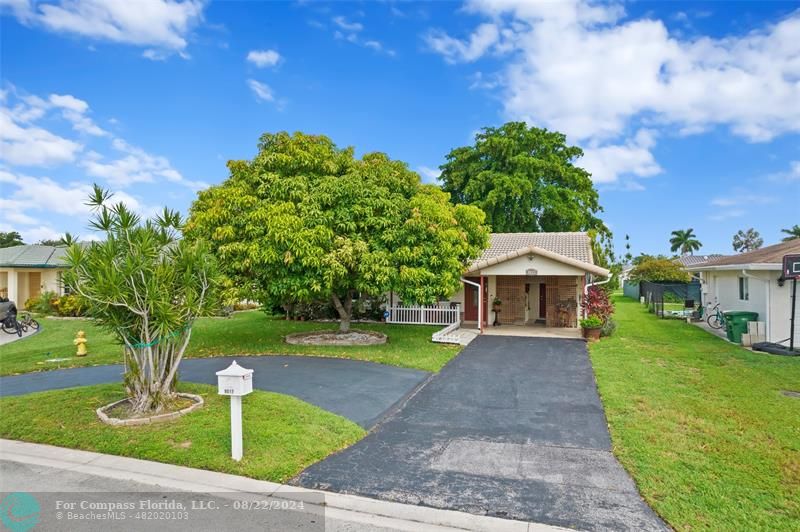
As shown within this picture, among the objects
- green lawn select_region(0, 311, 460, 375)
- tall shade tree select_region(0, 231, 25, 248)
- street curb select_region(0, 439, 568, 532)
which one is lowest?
green lawn select_region(0, 311, 460, 375)

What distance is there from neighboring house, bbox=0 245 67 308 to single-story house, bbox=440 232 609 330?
20548mm

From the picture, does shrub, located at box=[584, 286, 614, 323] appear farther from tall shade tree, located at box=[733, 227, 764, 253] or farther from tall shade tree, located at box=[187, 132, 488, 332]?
tall shade tree, located at box=[733, 227, 764, 253]

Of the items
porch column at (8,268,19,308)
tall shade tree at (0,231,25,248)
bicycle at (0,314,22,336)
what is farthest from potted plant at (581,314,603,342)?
tall shade tree at (0,231,25,248)

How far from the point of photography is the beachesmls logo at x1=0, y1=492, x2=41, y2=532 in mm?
3777

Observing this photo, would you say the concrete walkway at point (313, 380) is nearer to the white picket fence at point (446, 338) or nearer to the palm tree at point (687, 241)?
the white picket fence at point (446, 338)

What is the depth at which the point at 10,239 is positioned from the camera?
1790 inches

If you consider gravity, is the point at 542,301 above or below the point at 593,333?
above

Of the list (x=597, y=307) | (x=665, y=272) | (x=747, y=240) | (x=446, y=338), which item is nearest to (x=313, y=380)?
(x=446, y=338)

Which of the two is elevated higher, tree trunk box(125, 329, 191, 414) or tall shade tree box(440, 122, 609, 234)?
tall shade tree box(440, 122, 609, 234)

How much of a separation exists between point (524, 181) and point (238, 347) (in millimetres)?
20732

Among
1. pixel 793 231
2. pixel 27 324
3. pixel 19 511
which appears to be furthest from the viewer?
pixel 793 231

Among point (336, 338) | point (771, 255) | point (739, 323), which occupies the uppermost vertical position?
point (771, 255)

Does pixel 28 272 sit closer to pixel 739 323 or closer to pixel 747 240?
pixel 739 323

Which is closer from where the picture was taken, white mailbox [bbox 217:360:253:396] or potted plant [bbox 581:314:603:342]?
white mailbox [bbox 217:360:253:396]
